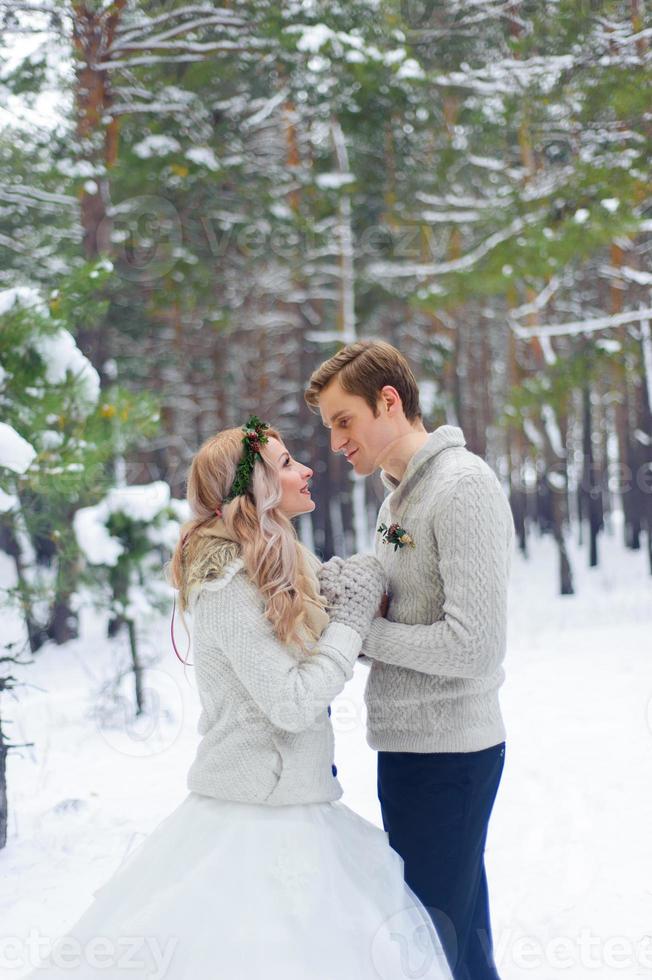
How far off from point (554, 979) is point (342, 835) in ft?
6.40

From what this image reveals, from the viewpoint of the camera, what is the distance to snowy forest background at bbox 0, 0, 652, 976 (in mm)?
7465

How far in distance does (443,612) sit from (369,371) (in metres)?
0.80

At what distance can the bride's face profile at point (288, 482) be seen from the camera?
8.96ft

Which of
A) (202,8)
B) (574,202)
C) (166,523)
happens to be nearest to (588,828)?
(166,523)

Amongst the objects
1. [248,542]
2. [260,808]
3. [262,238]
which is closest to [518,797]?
[260,808]

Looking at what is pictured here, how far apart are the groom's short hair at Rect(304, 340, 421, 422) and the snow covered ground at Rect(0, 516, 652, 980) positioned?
258cm

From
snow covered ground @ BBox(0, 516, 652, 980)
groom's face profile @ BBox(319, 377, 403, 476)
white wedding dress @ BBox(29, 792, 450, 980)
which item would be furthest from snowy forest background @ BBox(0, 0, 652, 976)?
groom's face profile @ BBox(319, 377, 403, 476)

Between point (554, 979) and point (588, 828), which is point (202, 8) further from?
point (554, 979)

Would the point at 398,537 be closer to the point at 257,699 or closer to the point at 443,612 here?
the point at 443,612

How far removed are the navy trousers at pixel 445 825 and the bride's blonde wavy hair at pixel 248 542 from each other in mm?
568

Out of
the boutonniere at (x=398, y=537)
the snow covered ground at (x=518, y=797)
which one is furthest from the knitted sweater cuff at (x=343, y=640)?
the snow covered ground at (x=518, y=797)

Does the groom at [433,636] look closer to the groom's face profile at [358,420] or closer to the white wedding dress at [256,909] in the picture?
the groom's face profile at [358,420]

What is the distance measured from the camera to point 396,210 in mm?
15133

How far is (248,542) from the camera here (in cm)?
258
